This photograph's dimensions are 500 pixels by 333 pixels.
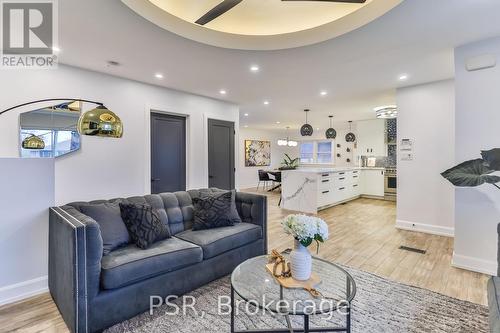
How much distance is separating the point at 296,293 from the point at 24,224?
2.63m

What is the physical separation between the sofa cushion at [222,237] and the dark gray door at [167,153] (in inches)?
81.3

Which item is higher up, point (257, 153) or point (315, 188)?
point (257, 153)

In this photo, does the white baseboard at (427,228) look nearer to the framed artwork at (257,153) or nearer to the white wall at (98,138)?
the white wall at (98,138)

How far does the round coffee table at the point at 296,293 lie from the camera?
4.99ft

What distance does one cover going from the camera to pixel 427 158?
4.37 meters

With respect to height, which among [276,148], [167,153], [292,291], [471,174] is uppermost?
[276,148]

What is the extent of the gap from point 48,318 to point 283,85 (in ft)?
14.0

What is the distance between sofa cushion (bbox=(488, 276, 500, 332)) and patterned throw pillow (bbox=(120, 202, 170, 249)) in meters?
2.42

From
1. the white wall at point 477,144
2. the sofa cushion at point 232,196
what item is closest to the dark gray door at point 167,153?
the sofa cushion at point 232,196

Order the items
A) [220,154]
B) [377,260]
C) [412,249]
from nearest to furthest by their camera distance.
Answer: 1. [377,260]
2. [412,249]
3. [220,154]

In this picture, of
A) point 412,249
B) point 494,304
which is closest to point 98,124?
point 494,304

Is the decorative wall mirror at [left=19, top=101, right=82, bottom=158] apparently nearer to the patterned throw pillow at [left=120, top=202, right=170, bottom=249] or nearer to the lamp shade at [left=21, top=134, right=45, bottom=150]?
the lamp shade at [left=21, top=134, right=45, bottom=150]

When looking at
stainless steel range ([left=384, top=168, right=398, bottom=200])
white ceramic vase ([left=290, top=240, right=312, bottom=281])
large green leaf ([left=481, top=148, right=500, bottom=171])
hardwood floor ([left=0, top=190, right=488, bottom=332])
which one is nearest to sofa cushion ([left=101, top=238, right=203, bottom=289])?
hardwood floor ([left=0, top=190, right=488, bottom=332])

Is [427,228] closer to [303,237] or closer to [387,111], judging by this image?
[387,111]
